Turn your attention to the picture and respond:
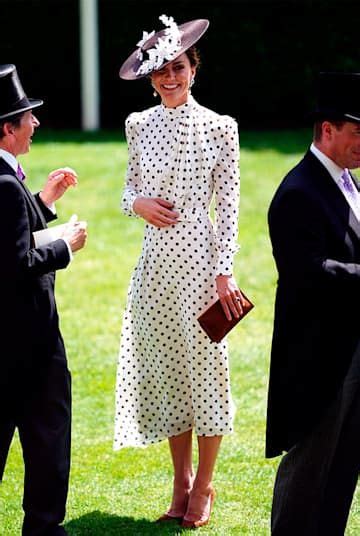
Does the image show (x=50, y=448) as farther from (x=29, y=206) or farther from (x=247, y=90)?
(x=247, y=90)

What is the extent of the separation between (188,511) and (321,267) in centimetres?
172

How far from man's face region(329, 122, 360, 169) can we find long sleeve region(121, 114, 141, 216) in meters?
1.24

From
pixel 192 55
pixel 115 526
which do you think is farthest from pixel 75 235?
pixel 115 526

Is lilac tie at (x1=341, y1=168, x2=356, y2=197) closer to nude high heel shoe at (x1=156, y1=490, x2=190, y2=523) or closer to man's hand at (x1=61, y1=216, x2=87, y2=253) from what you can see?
man's hand at (x1=61, y1=216, x2=87, y2=253)

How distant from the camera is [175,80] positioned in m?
5.26

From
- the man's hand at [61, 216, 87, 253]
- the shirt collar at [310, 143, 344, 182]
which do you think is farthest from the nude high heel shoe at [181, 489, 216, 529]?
the shirt collar at [310, 143, 344, 182]

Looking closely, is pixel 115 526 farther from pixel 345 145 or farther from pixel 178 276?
pixel 345 145

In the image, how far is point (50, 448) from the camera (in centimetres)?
479

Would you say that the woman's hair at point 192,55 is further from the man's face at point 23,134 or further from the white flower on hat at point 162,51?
the man's face at point 23,134

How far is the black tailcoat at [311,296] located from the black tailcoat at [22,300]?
0.88 m

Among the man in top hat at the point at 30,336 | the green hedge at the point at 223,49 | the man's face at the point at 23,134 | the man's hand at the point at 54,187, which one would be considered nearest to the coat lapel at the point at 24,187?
the man in top hat at the point at 30,336

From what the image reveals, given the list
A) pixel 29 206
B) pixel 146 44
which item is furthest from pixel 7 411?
pixel 146 44

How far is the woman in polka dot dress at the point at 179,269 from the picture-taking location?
208 inches

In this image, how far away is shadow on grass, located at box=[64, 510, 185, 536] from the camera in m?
5.42
